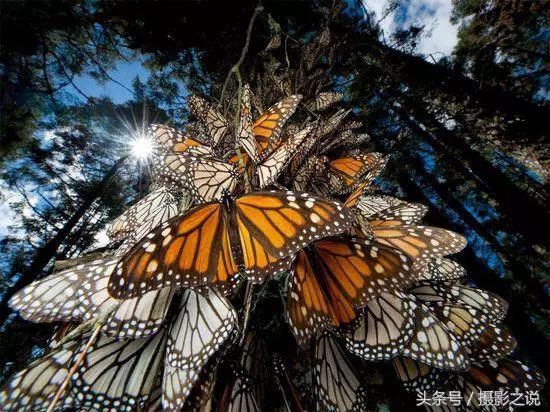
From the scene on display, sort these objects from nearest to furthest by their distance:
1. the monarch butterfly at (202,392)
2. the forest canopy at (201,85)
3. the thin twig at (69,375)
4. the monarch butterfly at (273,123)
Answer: the thin twig at (69,375) < the monarch butterfly at (202,392) < the monarch butterfly at (273,123) < the forest canopy at (201,85)

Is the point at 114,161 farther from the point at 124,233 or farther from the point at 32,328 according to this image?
the point at 124,233

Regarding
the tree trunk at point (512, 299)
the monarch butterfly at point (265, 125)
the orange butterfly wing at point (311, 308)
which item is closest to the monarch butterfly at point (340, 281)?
the orange butterfly wing at point (311, 308)

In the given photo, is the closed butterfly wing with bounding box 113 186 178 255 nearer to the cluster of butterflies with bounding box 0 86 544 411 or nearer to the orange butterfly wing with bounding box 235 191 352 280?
the cluster of butterflies with bounding box 0 86 544 411

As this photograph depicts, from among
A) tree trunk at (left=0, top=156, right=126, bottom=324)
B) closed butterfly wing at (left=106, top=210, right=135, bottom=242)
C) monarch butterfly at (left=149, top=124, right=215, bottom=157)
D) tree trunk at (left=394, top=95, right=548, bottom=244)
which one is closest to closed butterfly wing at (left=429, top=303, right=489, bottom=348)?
monarch butterfly at (left=149, top=124, right=215, bottom=157)

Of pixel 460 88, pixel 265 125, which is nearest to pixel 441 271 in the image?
pixel 265 125

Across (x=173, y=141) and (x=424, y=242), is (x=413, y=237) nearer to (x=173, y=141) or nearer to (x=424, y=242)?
(x=424, y=242)

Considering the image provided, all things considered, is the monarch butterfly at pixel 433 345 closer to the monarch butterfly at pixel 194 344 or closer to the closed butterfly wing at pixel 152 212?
the monarch butterfly at pixel 194 344

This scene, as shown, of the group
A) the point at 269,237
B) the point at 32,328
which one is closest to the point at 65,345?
the point at 269,237

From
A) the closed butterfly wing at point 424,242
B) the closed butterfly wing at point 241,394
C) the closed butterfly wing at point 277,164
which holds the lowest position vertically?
the closed butterfly wing at point 241,394
